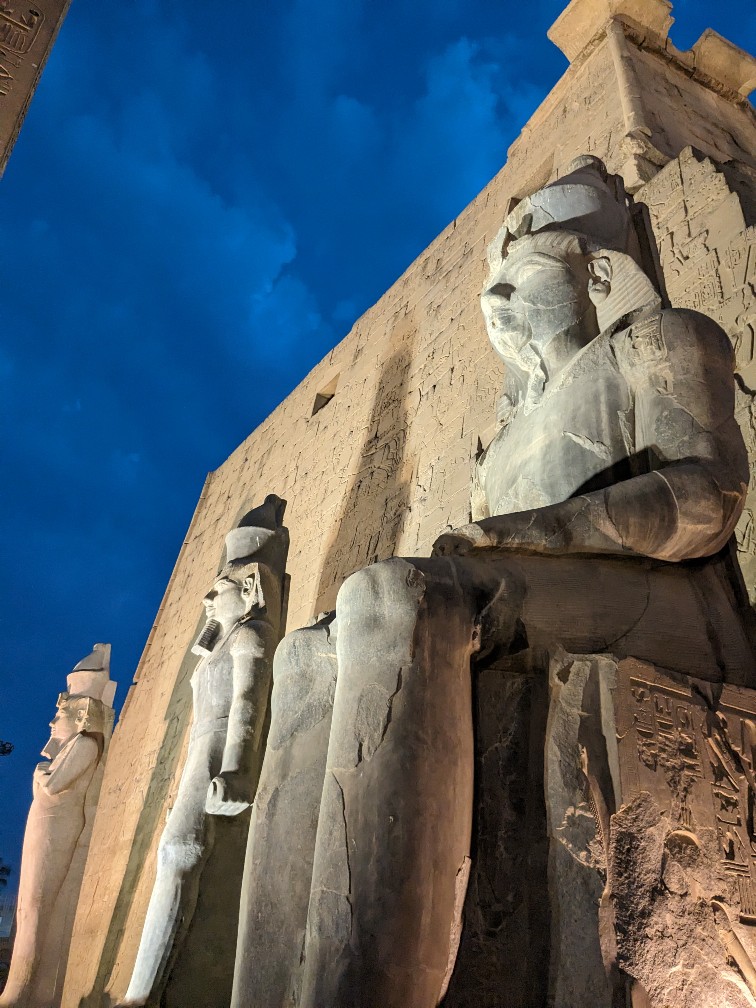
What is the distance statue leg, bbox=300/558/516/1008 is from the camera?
1284mm

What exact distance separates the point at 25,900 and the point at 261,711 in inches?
118

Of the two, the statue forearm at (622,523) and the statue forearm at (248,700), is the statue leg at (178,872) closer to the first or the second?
the statue forearm at (248,700)

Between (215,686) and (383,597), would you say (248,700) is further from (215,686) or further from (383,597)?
(383,597)

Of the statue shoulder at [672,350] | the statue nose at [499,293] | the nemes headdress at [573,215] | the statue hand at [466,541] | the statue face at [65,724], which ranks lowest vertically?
the statue hand at [466,541]

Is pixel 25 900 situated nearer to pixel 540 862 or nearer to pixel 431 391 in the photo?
pixel 431 391

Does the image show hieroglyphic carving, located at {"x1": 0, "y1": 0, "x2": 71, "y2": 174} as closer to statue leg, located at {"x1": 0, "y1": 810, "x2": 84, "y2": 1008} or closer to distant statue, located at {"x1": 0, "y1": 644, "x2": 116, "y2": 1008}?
distant statue, located at {"x1": 0, "y1": 644, "x2": 116, "y2": 1008}

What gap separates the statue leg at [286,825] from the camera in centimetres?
162

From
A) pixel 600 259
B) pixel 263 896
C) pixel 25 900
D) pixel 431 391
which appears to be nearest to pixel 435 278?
pixel 431 391

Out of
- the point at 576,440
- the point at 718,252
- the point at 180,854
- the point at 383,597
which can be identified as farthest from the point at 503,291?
the point at 180,854

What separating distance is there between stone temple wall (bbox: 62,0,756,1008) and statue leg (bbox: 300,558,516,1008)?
1965 millimetres

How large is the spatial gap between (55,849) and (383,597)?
178 inches

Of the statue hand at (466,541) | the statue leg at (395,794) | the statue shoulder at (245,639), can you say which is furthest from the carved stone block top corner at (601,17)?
the statue leg at (395,794)

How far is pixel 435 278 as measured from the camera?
6793mm

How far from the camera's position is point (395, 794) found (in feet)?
4.61
